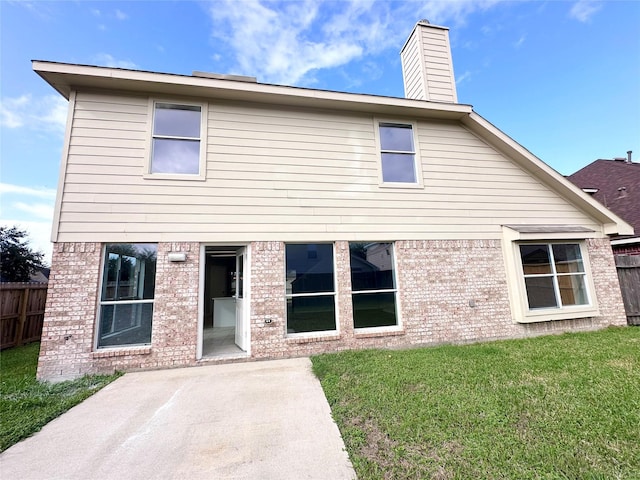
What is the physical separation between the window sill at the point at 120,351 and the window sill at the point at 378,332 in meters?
3.92

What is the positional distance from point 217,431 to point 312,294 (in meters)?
3.11

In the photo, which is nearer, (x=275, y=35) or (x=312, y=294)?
(x=312, y=294)

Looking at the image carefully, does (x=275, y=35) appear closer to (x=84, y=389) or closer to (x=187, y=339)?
(x=187, y=339)

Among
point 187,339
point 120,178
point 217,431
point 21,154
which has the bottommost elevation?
point 217,431

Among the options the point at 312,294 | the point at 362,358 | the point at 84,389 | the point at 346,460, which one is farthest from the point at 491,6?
the point at 84,389

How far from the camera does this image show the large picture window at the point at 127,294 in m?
4.93

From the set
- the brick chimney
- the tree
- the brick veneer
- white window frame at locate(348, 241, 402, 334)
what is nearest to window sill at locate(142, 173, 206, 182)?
the brick veneer

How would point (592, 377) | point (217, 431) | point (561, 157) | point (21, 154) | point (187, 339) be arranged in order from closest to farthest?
point (217, 431)
point (592, 377)
point (187, 339)
point (21, 154)
point (561, 157)

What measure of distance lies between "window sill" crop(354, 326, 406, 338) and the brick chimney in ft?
19.1

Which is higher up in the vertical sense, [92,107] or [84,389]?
[92,107]

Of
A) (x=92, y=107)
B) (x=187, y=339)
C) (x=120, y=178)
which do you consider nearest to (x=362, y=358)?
(x=187, y=339)

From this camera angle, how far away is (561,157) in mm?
16516

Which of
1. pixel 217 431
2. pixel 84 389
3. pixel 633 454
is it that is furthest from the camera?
pixel 84 389

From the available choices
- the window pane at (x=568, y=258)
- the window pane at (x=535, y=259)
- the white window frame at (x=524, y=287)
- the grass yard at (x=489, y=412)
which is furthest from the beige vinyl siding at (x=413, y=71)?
the grass yard at (x=489, y=412)
